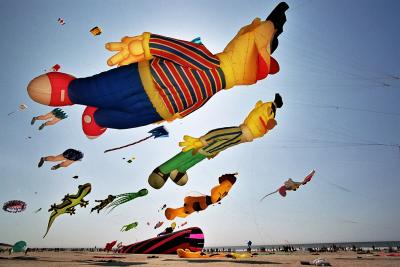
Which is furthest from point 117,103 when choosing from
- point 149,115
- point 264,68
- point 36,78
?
point 264,68

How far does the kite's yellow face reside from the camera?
669cm

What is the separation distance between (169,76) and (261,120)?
7.63 feet

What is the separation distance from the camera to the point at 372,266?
1084 centimetres

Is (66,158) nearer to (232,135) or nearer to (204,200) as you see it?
(204,200)

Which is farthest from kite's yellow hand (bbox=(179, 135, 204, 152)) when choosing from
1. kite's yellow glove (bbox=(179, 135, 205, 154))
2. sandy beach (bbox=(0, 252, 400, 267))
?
sandy beach (bbox=(0, 252, 400, 267))

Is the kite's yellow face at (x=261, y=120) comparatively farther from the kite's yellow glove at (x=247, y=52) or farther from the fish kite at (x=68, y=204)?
the fish kite at (x=68, y=204)

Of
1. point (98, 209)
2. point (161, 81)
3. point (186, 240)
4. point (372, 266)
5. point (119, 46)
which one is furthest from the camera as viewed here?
point (186, 240)

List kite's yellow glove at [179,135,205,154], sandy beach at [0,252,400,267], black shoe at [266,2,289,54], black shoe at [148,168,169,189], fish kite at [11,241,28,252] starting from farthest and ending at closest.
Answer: fish kite at [11,241,28,252] < sandy beach at [0,252,400,267] < black shoe at [148,168,169,189] < kite's yellow glove at [179,135,205,154] < black shoe at [266,2,289,54]

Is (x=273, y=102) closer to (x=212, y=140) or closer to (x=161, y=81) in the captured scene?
(x=212, y=140)

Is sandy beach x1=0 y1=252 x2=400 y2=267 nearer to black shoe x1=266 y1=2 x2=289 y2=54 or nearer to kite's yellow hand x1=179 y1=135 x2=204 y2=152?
kite's yellow hand x1=179 y1=135 x2=204 y2=152

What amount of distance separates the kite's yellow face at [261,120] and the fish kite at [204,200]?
3.28 m

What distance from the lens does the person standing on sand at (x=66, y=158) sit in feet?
29.0

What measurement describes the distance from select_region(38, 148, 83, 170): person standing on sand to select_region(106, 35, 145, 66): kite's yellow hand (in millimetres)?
4164

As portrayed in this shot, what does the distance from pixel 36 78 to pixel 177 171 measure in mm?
3866
